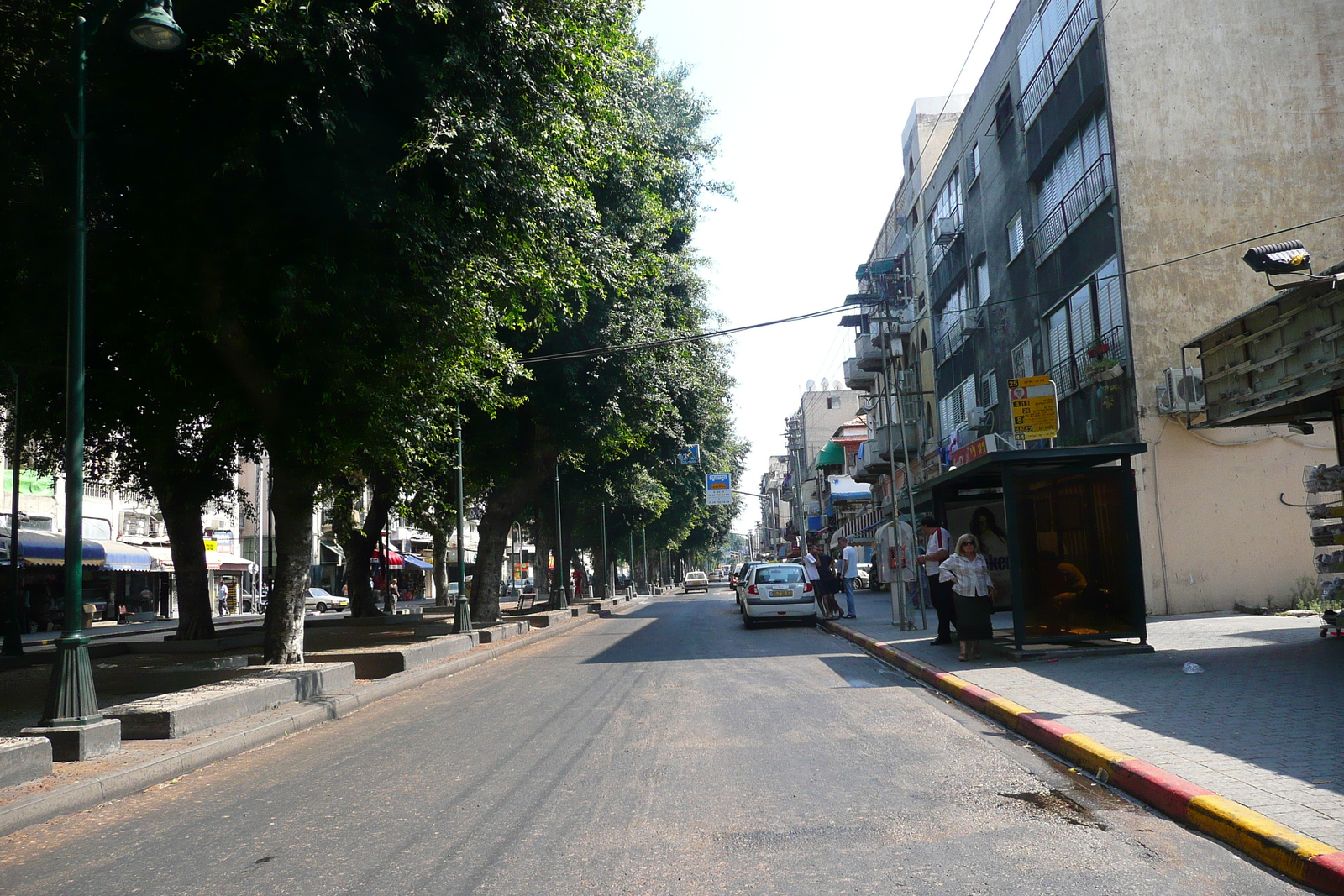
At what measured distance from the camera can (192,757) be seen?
26.7 ft

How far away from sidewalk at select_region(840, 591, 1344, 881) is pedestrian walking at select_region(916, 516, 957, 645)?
0.44 metres

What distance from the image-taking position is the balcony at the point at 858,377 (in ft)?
150

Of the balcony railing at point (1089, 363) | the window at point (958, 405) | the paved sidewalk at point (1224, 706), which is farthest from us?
the window at point (958, 405)

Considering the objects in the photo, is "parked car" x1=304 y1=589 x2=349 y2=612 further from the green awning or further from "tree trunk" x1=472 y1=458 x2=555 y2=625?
"tree trunk" x1=472 y1=458 x2=555 y2=625

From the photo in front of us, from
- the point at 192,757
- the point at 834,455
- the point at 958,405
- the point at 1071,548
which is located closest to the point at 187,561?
the point at 192,757

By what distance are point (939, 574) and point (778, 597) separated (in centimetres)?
1113

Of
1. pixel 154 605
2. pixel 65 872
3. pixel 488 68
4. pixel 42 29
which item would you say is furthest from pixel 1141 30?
pixel 154 605

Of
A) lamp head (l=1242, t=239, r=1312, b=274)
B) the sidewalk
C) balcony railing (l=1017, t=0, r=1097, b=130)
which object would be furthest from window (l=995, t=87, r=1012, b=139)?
the sidewalk

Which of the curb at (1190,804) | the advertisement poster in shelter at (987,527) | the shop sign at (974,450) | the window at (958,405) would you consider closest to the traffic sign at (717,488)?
the window at (958,405)

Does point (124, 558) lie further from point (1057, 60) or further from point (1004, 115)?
point (1057, 60)

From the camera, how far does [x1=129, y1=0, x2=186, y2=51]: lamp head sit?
26.9ft

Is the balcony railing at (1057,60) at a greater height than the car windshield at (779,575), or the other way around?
the balcony railing at (1057,60)

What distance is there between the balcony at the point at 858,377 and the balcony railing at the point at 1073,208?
2084cm

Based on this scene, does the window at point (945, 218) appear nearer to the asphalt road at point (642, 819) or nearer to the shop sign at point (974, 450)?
the shop sign at point (974, 450)
